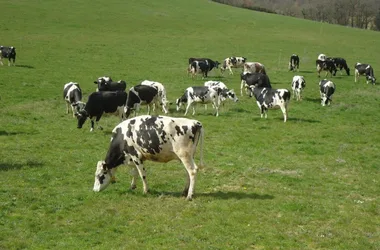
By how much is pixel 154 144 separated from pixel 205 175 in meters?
3.52

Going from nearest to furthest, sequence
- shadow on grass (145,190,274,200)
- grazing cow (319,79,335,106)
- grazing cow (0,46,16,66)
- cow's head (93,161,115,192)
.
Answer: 1. shadow on grass (145,190,274,200)
2. cow's head (93,161,115,192)
3. grazing cow (319,79,335,106)
4. grazing cow (0,46,16,66)

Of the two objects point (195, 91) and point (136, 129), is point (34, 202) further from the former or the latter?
point (195, 91)

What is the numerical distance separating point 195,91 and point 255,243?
1590 cm

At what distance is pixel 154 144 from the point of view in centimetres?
1274

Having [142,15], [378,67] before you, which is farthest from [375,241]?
[142,15]

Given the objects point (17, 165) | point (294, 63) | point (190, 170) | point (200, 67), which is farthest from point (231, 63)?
point (190, 170)

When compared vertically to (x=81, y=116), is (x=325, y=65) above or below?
above

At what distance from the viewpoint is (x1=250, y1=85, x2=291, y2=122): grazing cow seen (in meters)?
24.4

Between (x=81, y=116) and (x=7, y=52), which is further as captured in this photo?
(x=7, y=52)

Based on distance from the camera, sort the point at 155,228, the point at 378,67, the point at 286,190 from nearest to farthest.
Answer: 1. the point at 155,228
2. the point at 286,190
3. the point at 378,67

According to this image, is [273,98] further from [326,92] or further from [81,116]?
[81,116]

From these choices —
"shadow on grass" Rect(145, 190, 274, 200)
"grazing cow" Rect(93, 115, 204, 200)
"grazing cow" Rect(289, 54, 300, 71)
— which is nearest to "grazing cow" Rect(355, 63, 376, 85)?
"grazing cow" Rect(289, 54, 300, 71)

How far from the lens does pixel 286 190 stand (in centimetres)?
→ 1427

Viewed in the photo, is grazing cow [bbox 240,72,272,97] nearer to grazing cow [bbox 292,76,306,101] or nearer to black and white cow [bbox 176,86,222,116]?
grazing cow [bbox 292,76,306,101]
